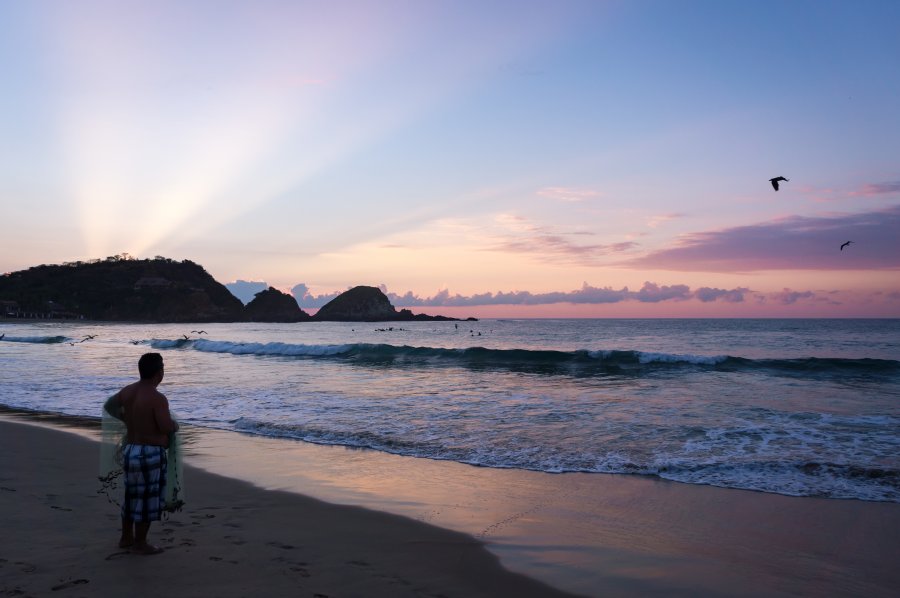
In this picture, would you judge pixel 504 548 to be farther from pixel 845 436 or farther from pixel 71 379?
pixel 71 379

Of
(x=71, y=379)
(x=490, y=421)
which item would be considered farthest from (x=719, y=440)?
(x=71, y=379)

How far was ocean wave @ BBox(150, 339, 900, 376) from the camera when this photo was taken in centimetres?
2497

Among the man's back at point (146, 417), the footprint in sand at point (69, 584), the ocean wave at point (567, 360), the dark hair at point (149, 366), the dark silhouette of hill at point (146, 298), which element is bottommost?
the ocean wave at point (567, 360)

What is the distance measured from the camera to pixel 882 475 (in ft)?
26.5

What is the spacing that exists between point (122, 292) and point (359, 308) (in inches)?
2371

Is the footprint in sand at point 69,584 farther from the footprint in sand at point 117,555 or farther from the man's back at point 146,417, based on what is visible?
the man's back at point 146,417

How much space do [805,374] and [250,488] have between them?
22.8m

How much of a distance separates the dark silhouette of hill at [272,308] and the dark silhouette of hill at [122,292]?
3.24 metres

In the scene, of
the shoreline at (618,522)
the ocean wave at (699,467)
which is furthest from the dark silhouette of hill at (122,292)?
the shoreline at (618,522)

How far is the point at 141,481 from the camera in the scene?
473 cm

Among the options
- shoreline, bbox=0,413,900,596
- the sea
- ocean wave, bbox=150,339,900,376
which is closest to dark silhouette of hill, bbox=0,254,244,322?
ocean wave, bbox=150,339,900,376

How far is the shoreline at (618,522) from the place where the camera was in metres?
4.80

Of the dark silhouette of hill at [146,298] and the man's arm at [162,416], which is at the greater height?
the dark silhouette of hill at [146,298]

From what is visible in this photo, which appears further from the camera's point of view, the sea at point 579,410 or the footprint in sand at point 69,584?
the sea at point 579,410
